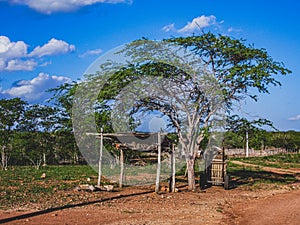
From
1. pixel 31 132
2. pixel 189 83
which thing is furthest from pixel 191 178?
pixel 31 132

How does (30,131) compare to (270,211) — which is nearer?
(270,211)

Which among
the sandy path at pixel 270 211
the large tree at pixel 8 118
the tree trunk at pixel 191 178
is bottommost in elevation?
the sandy path at pixel 270 211

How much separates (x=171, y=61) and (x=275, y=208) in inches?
313

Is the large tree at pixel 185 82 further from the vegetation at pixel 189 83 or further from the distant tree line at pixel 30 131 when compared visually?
the distant tree line at pixel 30 131

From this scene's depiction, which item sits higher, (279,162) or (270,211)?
(279,162)

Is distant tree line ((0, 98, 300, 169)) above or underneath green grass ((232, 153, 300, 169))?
above

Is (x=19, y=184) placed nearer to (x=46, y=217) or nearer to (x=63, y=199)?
(x=63, y=199)

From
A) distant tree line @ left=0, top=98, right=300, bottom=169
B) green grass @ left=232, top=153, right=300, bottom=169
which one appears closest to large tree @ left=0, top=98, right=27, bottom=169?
distant tree line @ left=0, top=98, right=300, bottom=169

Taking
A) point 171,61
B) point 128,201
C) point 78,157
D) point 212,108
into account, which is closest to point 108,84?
point 171,61

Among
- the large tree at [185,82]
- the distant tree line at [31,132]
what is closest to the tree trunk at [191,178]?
the large tree at [185,82]

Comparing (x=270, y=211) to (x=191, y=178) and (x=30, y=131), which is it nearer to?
(x=191, y=178)

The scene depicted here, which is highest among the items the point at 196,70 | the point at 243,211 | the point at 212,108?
the point at 196,70

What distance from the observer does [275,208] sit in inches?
533

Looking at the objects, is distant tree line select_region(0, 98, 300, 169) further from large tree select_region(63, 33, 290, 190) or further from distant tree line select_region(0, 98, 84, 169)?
large tree select_region(63, 33, 290, 190)
